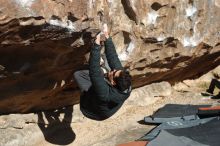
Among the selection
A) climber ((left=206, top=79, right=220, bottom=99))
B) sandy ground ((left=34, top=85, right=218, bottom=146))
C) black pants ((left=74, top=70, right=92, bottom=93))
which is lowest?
sandy ground ((left=34, top=85, right=218, bottom=146))

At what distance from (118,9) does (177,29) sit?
Result: 3.68 ft

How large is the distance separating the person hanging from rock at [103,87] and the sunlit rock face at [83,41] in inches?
14.1

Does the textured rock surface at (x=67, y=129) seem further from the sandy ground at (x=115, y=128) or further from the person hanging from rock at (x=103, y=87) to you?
the person hanging from rock at (x=103, y=87)

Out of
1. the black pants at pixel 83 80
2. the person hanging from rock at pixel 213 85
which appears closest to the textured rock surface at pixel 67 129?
the black pants at pixel 83 80

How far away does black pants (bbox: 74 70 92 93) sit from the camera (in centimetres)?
481

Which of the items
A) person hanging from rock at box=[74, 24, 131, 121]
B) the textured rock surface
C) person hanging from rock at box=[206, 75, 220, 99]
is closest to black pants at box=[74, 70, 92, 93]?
person hanging from rock at box=[74, 24, 131, 121]

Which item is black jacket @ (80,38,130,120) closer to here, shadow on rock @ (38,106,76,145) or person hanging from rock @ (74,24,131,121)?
person hanging from rock @ (74,24,131,121)

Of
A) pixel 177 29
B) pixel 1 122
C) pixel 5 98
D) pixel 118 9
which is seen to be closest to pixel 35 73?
pixel 5 98

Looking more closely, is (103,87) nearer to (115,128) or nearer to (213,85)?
(115,128)

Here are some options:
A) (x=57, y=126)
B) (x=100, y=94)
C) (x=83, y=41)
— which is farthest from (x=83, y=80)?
(x=57, y=126)

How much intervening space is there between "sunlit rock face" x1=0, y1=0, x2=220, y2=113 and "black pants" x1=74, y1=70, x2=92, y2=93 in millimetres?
231

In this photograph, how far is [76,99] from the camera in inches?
240

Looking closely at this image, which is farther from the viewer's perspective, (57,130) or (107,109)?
(57,130)

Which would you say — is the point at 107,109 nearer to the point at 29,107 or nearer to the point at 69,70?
the point at 69,70
